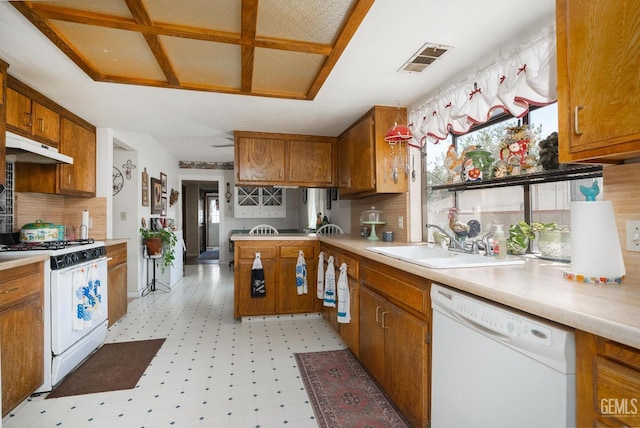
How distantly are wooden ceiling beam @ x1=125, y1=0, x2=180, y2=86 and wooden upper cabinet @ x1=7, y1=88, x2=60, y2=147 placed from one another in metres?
1.15

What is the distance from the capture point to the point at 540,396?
2.92ft

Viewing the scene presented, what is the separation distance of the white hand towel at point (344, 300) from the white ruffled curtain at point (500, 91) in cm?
131

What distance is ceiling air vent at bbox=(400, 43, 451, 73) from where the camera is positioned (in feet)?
6.16

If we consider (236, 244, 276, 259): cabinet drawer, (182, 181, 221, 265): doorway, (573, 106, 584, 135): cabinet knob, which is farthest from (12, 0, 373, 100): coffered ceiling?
(182, 181, 221, 265): doorway

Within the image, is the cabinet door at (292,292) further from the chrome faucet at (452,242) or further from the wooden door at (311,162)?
the chrome faucet at (452,242)

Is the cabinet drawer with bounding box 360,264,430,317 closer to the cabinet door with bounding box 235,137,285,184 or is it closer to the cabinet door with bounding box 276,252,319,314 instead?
the cabinet door with bounding box 276,252,319,314

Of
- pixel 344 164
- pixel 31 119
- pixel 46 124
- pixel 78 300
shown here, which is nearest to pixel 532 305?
pixel 78 300

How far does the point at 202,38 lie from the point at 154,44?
30cm

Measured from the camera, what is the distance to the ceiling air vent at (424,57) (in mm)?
1879

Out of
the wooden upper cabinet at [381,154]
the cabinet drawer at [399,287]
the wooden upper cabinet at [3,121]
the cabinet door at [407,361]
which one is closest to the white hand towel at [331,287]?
the cabinet drawer at [399,287]

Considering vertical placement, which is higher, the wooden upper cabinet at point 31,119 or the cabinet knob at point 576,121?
the wooden upper cabinet at point 31,119

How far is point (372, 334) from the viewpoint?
2100 mm

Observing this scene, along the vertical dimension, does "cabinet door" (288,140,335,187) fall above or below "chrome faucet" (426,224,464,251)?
above

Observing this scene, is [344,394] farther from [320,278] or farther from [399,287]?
[320,278]
